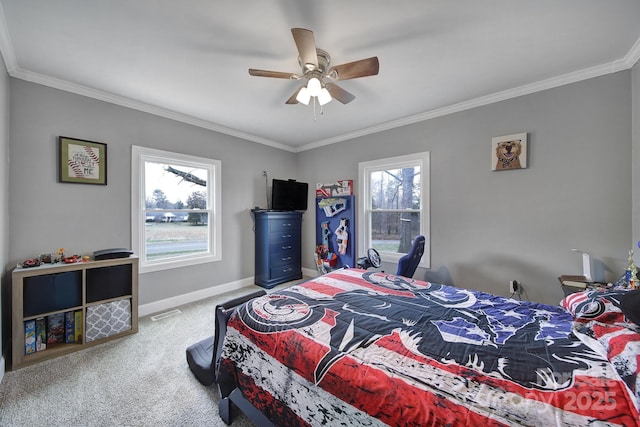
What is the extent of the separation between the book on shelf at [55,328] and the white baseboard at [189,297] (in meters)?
0.72

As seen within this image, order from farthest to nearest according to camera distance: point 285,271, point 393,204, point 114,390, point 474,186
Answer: point 285,271
point 393,204
point 474,186
point 114,390

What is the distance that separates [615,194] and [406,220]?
199 cm

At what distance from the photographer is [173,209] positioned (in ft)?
10.8

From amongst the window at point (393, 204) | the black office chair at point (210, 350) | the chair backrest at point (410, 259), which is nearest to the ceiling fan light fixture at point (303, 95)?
the black office chair at point (210, 350)

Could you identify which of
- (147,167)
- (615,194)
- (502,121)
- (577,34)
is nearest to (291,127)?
(147,167)

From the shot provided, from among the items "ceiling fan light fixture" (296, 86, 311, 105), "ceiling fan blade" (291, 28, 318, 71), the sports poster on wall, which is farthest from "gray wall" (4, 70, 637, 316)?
"ceiling fan blade" (291, 28, 318, 71)

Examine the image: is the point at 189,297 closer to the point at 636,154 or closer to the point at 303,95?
the point at 303,95

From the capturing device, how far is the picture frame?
2430 millimetres

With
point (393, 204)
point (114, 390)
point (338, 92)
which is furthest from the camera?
point (393, 204)

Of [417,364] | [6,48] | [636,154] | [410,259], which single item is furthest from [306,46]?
[636,154]

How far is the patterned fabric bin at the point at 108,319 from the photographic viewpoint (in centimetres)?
231

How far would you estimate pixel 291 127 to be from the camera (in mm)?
3750

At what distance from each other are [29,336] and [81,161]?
66.0 inches

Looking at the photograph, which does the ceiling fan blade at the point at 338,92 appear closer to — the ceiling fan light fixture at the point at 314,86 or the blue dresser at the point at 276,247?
the ceiling fan light fixture at the point at 314,86
